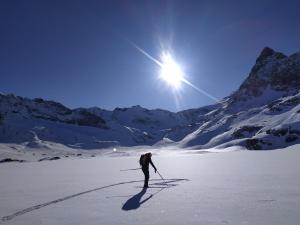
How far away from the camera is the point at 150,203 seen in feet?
53.3

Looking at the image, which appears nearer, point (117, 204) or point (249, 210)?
point (249, 210)

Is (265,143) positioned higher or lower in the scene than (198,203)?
higher

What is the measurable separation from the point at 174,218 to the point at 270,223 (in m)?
3.18

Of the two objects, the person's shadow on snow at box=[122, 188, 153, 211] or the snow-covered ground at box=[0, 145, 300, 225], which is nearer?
the snow-covered ground at box=[0, 145, 300, 225]

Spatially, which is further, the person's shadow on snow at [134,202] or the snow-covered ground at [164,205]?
the person's shadow on snow at [134,202]

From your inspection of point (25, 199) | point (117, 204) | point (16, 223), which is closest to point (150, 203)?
point (117, 204)

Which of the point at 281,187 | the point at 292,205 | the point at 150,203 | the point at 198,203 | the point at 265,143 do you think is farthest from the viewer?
the point at 265,143

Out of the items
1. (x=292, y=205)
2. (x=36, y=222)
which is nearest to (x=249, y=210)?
(x=292, y=205)

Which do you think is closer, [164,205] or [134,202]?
[164,205]

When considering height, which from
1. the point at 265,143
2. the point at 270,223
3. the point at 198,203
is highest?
the point at 265,143

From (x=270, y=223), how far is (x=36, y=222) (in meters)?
7.94

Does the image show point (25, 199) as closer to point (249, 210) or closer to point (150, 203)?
point (150, 203)

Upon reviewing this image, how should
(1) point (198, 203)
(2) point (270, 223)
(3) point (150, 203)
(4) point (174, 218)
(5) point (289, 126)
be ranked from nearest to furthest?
(2) point (270, 223) < (4) point (174, 218) < (1) point (198, 203) < (3) point (150, 203) < (5) point (289, 126)

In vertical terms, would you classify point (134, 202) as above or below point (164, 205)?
above
